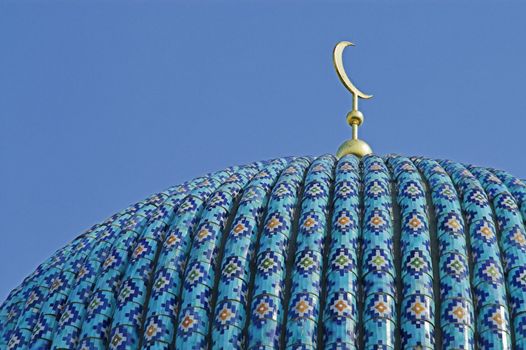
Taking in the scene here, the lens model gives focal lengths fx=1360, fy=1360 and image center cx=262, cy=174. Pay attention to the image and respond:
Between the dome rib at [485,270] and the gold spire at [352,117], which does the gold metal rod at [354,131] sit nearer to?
the gold spire at [352,117]

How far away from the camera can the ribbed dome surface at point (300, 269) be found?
8.02m

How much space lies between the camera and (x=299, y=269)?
8.41 m

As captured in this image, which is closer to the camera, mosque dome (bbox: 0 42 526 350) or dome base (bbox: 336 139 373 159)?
mosque dome (bbox: 0 42 526 350)

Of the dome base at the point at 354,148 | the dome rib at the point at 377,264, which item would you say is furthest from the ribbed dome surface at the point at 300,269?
the dome base at the point at 354,148

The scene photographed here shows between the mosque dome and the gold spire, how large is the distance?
88cm

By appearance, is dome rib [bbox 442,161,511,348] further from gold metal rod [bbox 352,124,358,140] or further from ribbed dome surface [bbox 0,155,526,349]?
gold metal rod [bbox 352,124,358,140]

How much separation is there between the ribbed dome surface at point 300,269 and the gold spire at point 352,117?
36.5 inches

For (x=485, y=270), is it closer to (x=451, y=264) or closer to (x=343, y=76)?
(x=451, y=264)

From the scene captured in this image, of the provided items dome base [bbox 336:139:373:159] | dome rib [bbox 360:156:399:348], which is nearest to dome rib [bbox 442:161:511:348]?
dome rib [bbox 360:156:399:348]

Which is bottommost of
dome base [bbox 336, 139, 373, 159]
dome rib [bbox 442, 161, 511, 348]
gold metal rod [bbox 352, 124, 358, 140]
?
dome rib [bbox 442, 161, 511, 348]

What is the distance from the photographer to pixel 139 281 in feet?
28.6

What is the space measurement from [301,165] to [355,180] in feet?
2.10

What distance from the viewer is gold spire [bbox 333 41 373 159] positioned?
1099cm

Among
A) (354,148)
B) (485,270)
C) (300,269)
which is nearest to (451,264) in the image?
(485,270)
